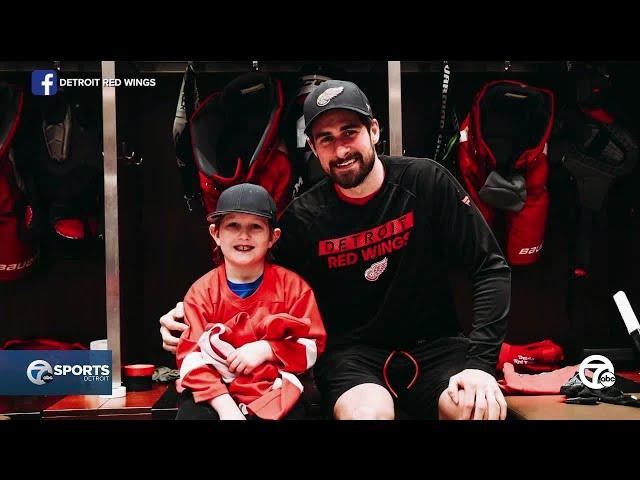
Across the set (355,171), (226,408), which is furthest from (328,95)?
(226,408)

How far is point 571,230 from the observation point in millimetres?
3160

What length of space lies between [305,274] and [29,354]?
1055 mm

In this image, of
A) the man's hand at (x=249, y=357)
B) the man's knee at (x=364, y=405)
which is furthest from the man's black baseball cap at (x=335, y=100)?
the man's knee at (x=364, y=405)

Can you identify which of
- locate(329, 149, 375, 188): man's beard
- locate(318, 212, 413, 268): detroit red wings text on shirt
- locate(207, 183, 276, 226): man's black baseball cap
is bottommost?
locate(318, 212, 413, 268): detroit red wings text on shirt

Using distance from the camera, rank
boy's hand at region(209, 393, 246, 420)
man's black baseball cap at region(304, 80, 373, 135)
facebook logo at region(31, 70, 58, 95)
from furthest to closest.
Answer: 1. facebook logo at region(31, 70, 58, 95)
2. man's black baseball cap at region(304, 80, 373, 135)
3. boy's hand at region(209, 393, 246, 420)

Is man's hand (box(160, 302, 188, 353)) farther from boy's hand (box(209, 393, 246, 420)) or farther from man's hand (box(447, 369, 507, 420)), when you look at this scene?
man's hand (box(447, 369, 507, 420))

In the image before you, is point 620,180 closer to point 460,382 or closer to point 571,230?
point 571,230

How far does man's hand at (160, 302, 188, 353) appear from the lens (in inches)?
101

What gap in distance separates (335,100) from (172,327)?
3.28 ft

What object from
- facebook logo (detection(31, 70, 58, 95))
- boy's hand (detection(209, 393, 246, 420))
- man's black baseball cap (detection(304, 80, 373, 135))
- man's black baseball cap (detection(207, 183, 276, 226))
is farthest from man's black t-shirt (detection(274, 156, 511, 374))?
facebook logo (detection(31, 70, 58, 95))

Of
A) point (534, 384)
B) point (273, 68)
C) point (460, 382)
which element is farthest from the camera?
point (273, 68)

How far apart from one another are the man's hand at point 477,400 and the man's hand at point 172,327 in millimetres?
970

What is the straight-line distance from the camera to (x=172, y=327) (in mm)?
2576

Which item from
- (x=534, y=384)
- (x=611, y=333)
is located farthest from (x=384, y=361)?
(x=611, y=333)
